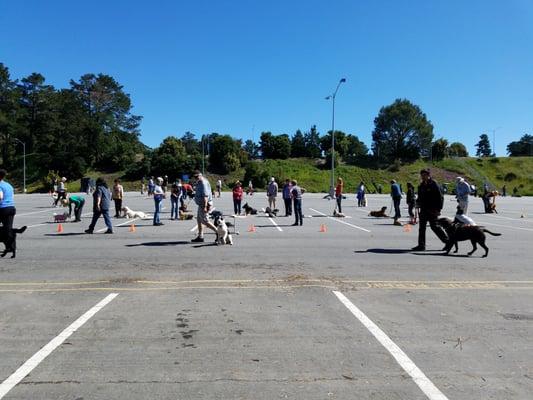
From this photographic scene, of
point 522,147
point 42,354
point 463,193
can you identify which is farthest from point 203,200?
point 522,147

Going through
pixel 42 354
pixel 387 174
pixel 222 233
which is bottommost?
pixel 42 354

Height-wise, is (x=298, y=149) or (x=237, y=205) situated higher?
(x=298, y=149)

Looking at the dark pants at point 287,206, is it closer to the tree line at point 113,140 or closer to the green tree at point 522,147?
the tree line at point 113,140

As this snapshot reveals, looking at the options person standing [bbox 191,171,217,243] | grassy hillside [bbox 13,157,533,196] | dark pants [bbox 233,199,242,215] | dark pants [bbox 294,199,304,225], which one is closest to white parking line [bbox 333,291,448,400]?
person standing [bbox 191,171,217,243]

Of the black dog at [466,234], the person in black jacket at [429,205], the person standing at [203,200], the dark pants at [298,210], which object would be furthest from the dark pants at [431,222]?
the dark pants at [298,210]

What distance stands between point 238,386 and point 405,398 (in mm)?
1275

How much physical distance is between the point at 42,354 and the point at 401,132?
104500 millimetres

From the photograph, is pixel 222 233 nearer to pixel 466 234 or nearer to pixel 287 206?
pixel 466 234

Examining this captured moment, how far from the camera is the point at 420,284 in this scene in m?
7.70

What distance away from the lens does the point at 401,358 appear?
4426 millimetres

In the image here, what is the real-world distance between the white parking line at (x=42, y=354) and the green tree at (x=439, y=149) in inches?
3936

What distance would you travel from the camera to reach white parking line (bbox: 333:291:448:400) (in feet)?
12.3

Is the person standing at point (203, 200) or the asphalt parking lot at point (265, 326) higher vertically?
the person standing at point (203, 200)

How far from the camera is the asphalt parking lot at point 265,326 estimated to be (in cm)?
387
